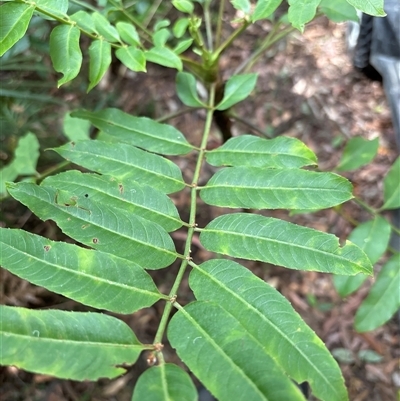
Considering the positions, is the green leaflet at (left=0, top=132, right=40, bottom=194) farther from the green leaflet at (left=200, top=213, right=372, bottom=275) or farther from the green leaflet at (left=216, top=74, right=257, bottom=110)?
the green leaflet at (left=200, top=213, right=372, bottom=275)

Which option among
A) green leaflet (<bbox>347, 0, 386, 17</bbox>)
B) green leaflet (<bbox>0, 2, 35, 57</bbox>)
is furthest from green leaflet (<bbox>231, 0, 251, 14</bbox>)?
green leaflet (<bbox>0, 2, 35, 57</bbox>)

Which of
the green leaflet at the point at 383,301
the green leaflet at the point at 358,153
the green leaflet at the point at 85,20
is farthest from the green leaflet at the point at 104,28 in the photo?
the green leaflet at the point at 383,301

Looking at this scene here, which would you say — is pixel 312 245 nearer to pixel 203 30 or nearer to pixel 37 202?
pixel 37 202

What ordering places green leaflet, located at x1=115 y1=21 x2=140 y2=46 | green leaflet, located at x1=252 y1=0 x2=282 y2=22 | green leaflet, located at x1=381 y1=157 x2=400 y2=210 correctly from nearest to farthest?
green leaflet, located at x1=252 y1=0 x2=282 y2=22 → green leaflet, located at x1=115 y1=21 x2=140 y2=46 → green leaflet, located at x1=381 y1=157 x2=400 y2=210

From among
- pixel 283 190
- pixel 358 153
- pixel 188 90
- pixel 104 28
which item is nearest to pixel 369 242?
pixel 358 153

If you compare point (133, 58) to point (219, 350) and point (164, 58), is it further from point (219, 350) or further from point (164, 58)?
point (219, 350)

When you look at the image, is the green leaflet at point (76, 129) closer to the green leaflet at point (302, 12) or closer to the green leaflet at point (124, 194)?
the green leaflet at point (124, 194)
